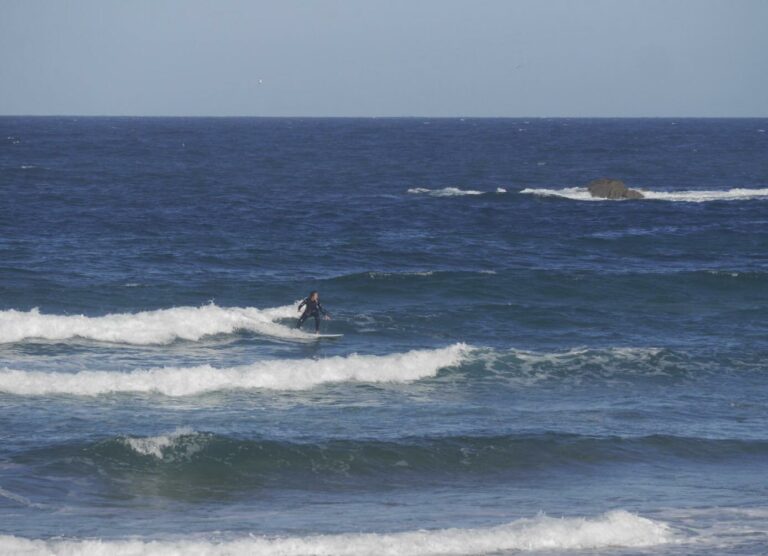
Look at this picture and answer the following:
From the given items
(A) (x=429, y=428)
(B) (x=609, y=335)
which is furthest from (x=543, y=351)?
(A) (x=429, y=428)

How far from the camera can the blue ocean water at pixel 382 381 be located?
16.3 m

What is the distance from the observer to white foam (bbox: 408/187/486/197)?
64.0 m

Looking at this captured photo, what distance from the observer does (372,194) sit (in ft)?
210

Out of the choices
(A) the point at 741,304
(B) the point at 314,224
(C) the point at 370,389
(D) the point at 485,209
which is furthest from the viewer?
(D) the point at 485,209

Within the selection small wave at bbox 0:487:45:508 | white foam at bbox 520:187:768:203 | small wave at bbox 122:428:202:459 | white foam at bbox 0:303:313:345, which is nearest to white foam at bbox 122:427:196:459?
small wave at bbox 122:428:202:459

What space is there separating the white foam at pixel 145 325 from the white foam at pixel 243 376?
13.3 ft

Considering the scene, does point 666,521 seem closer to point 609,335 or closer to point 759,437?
point 759,437

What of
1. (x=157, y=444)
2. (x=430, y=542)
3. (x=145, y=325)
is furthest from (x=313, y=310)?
(x=430, y=542)

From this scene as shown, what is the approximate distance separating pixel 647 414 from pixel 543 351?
573 cm

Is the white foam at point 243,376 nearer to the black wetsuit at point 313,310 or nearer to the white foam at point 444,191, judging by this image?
the black wetsuit at point 313,310

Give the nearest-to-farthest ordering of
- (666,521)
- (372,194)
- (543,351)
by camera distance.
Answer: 1. (666,521)
2. (543,351)
3. (372,194)

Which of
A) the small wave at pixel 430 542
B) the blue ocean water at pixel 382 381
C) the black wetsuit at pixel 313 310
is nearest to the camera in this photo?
the small wave at pixel 430 542

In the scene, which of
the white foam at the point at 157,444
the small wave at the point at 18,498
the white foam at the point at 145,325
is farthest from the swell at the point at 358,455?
the white foam at the point at 145,325

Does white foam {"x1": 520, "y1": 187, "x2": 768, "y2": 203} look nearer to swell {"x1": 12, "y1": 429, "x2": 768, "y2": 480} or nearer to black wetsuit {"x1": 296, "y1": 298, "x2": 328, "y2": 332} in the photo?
black wetsuit {"x1": 296, "y1": 298, "x2": 328, "y2": 332}
